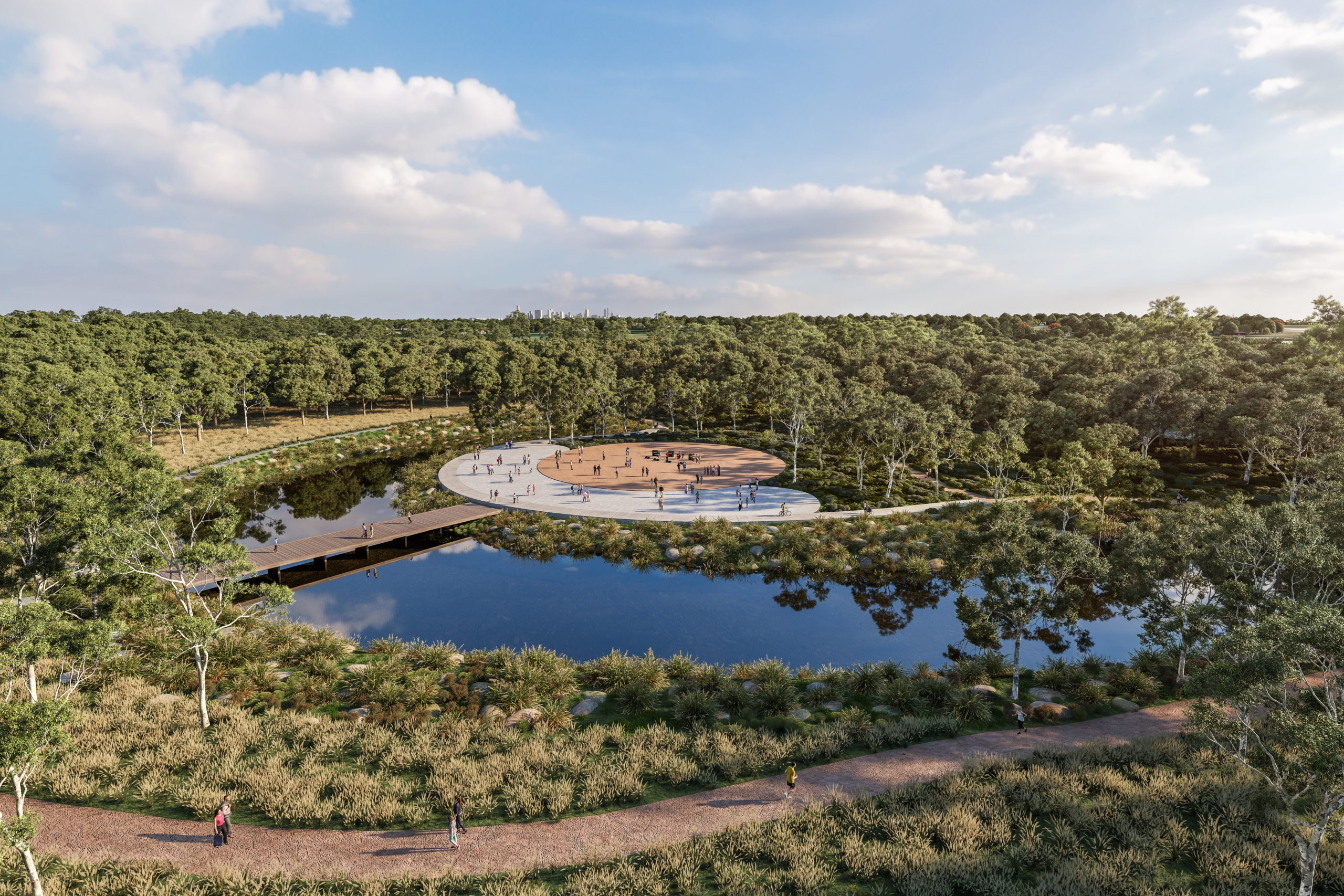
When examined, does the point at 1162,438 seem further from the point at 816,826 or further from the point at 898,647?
the point at 816,826

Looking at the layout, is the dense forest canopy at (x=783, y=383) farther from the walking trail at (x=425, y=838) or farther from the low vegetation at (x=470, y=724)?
the walking trail at (x=425, y=838)

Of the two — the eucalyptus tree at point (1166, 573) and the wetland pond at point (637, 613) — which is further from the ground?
the eucalyptus tree at point (1166, 573)

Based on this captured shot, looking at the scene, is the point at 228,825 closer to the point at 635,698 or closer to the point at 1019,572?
the point at 635,698

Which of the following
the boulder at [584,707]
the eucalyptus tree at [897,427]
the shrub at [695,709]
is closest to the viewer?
the shrub at [695,709]

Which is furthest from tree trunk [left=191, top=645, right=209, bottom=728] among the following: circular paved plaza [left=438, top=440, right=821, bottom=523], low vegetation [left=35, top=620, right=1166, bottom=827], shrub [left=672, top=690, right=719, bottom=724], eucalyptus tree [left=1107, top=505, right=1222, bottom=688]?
eucalyptus tree [left=1107, top=505, right=1222, bottom=688]

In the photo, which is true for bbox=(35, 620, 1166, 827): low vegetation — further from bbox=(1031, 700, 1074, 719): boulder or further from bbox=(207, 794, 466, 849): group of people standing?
Result: bbox=(207, 794, 466, 849): group of people standing

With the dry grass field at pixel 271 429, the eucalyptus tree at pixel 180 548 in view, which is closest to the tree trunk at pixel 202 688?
the eucalyptus tree at pixel 180 548

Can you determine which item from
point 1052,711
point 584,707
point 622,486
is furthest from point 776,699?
point 622,486
